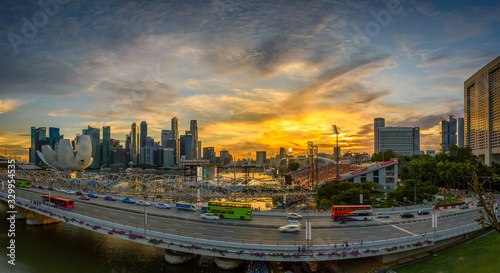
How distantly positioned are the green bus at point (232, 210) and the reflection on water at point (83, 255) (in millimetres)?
5437

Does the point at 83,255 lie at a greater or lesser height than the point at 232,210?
lesser

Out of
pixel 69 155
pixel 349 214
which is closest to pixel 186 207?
pixel 349 214

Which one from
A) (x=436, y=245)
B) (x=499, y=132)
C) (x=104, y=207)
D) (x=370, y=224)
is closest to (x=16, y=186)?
(x=104, y=207)

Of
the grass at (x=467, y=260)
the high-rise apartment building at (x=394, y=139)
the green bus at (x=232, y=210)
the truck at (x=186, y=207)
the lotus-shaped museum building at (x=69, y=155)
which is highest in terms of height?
the high-rise apartment building at (x=394, y=139)

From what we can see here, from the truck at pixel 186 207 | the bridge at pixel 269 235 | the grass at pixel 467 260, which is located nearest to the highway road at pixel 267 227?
the bridge at pixel 269 235

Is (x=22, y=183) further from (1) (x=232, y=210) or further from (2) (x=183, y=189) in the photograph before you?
(1) (x=232, y=210)

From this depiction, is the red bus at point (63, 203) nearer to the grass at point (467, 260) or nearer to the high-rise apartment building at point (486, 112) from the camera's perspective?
the grass at point (467, 260)

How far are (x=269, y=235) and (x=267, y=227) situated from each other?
261 centimetres

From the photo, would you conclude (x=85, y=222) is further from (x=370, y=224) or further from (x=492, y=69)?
(x=492, y=69)

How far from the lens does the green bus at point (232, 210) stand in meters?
32.1

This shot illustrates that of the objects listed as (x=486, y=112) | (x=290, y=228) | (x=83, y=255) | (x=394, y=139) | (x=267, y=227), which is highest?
(x=486, y=112)

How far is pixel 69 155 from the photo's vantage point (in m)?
107

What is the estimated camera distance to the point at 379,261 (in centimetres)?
2406

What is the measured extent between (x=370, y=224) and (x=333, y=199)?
12084 millimetres
